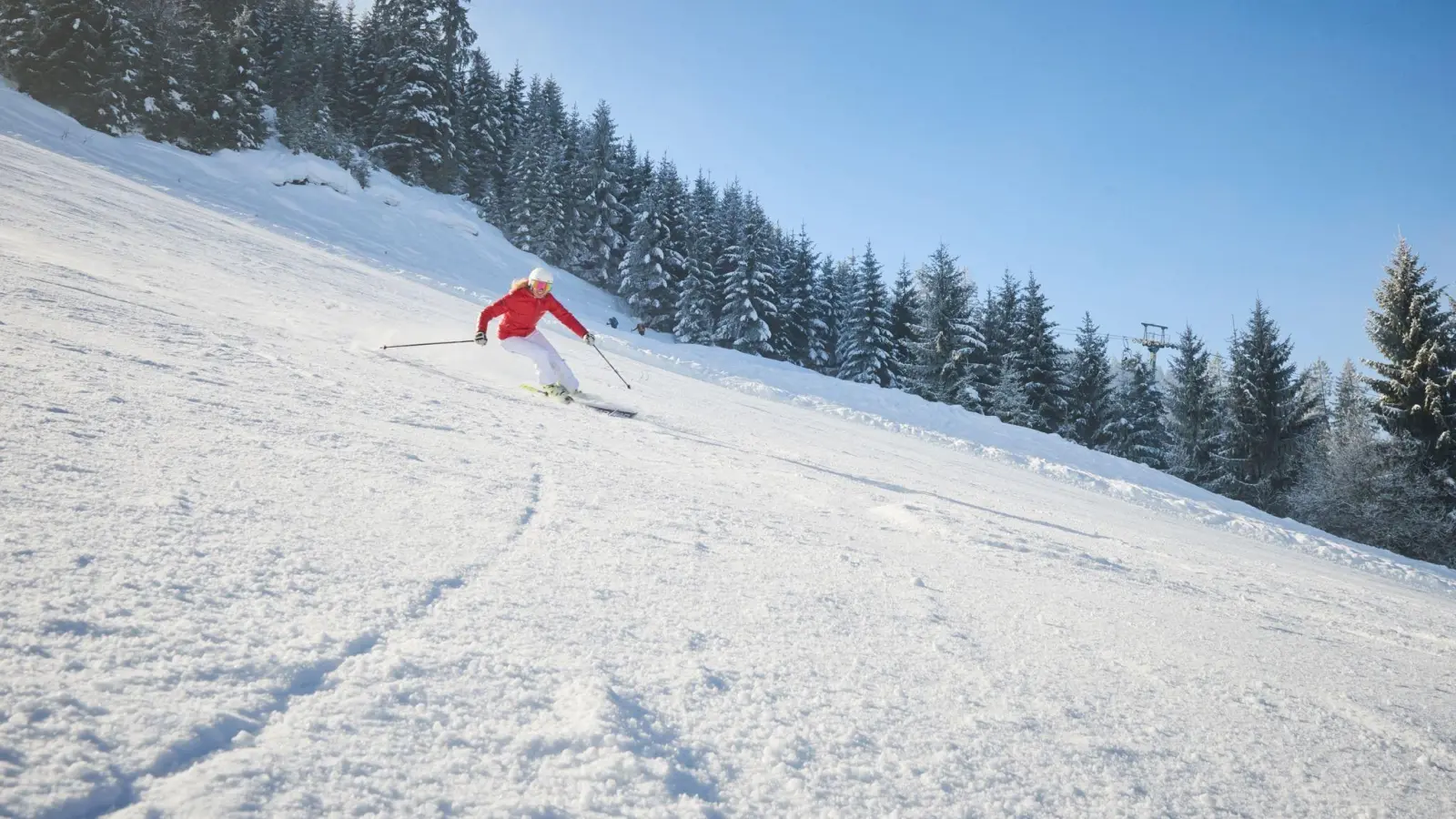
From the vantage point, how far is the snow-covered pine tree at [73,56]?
26.1m

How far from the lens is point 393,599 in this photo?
1847 mm

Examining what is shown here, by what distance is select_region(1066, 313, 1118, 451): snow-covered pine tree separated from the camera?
34656 mm

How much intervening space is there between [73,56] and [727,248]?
116 feet

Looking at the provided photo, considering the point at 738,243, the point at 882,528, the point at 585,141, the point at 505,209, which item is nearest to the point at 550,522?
the point at 882,528

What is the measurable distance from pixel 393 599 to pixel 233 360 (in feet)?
12.9

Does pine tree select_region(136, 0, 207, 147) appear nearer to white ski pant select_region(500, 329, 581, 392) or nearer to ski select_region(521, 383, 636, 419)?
white ski pant select_region(500, 329, 581, 392)

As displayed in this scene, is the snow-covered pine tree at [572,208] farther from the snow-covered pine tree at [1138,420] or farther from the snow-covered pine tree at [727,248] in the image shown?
the snow-covered pine tree at [1138,420]

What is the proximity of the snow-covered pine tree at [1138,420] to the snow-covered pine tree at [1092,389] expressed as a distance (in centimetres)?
50

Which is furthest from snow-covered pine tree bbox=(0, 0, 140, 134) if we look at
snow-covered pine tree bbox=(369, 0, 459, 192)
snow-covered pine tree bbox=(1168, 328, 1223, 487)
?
snow-covered pine tree bbox=(1168, 328, 1223, 487)

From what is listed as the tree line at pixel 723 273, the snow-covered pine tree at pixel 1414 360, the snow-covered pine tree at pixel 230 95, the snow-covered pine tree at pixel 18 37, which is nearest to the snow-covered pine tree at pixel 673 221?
the tree line at pixel 723 273

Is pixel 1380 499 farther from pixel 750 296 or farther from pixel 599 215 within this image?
pixel 599 215

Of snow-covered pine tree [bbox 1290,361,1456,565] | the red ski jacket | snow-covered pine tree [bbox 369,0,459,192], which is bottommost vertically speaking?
the red ski jacket

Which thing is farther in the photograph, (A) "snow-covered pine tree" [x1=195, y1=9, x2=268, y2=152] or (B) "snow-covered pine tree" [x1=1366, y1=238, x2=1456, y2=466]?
(A) "snow-covered pine tree" [x1=195, y1=9, x2=268, y2=152]

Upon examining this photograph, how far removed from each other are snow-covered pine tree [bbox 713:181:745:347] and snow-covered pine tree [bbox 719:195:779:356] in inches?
2.5
